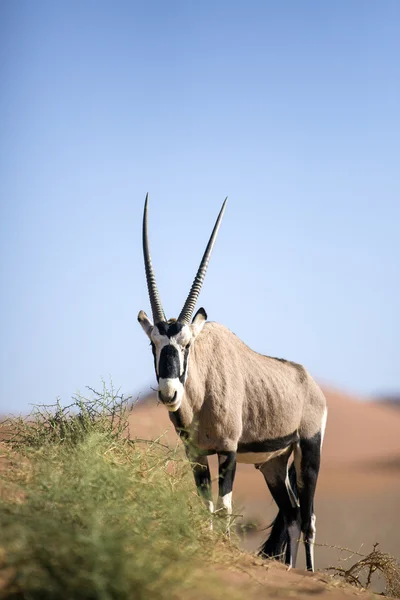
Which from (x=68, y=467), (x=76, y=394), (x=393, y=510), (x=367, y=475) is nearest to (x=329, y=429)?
(x=367, y=475)

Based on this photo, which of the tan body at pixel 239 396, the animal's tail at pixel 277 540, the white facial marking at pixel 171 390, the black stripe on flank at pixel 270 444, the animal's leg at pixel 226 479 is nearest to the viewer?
the white facial marking at pixel 171 390

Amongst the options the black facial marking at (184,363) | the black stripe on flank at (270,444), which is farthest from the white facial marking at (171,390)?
the black stripe on flank at (270,444)

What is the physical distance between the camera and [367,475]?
32688 millimetres

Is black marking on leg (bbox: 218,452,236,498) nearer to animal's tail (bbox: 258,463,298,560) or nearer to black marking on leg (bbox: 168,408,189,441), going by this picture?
black marking on leg (bbox: 168,408,189,441)

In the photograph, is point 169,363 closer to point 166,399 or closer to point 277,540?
point 166,399

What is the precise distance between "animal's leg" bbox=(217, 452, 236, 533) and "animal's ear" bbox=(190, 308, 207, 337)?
4.31 ft

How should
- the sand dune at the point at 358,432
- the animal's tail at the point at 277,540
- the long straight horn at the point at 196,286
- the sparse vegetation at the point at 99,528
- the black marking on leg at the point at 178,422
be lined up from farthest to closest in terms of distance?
the sand dune at the point at 358,432, the animal's tail at the point at 277,540, the long straight horn at the point at 196,286, the black marking on leg at the point at 178,422, the sparse vegetation at the point at 99,528

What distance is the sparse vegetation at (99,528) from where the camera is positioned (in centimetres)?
394

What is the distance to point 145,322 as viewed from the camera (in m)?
8.29

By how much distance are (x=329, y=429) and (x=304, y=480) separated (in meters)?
31.2

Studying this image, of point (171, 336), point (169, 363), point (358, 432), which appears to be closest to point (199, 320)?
point (171, 336)

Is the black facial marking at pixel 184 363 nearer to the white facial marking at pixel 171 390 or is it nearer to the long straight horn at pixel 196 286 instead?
the white facial marking at pixel 171 390

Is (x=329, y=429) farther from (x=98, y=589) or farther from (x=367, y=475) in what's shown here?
(x=98, y=589)

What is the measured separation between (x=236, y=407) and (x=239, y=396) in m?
0.20
